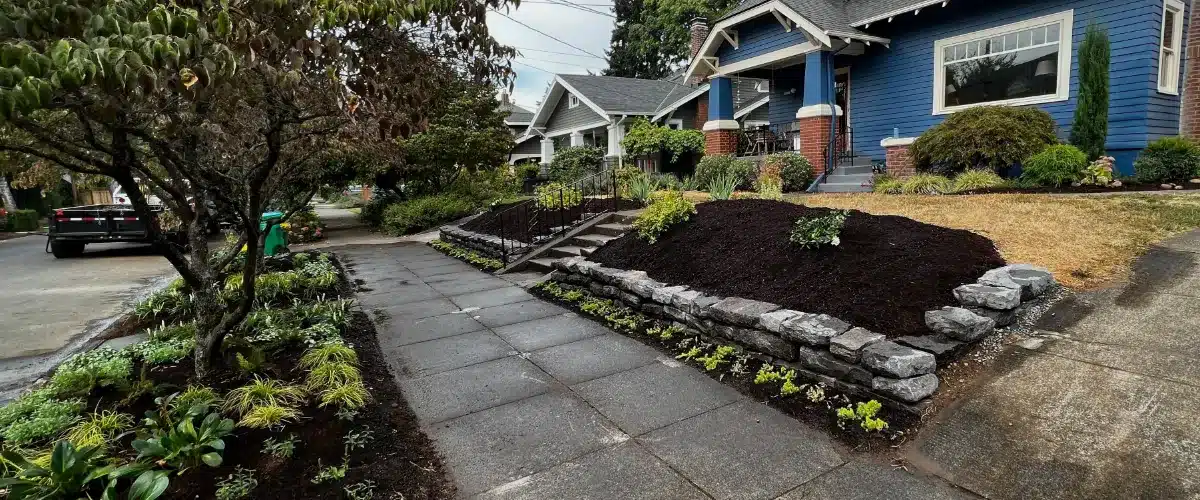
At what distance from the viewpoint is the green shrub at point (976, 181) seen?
9594 mm

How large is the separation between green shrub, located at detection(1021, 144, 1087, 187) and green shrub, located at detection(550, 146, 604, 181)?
14446 mm

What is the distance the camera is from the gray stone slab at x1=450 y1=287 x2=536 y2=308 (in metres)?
7.18

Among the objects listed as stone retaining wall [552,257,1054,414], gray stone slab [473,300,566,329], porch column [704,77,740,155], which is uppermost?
porch column [704,77,740,155]

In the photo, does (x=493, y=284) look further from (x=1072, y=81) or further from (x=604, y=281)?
(x=1072, y=81)

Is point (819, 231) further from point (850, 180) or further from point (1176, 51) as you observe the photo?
point (1176, 51)

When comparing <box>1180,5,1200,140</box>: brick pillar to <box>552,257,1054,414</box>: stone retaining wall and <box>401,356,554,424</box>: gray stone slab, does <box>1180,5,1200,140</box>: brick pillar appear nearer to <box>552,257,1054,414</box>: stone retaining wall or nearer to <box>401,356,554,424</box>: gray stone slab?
<box>552,257,1054,414</box>: stone retaining wall

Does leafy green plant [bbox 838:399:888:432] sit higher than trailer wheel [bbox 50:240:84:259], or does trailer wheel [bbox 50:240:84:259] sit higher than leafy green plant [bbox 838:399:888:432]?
trailer wheel [bbox 50:240:84:259]

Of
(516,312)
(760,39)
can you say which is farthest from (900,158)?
(516,312)

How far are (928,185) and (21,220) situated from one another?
28.3m

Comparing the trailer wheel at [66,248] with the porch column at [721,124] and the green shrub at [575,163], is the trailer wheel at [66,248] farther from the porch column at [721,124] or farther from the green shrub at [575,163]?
the porch column at [721,124]

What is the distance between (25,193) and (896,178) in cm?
3381

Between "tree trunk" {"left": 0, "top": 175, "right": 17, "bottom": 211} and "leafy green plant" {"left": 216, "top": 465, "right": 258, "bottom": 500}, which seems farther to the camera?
"tree trunk" {"left": 0, "top": 175, "right": 17, "bottom": 211}

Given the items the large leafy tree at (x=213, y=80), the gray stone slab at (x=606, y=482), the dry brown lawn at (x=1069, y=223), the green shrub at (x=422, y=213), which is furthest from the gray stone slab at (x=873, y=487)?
the green shrub at (x=422, y=213)

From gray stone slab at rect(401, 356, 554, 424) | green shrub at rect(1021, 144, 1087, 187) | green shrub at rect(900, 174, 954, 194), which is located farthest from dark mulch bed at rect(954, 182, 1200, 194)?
gray stone slab at rect(401, 356, 554, 424)
